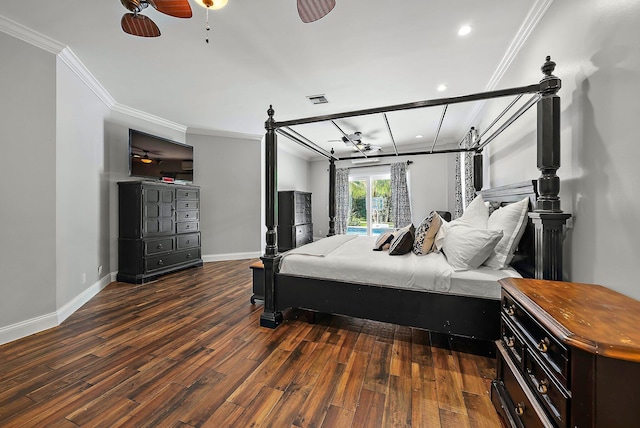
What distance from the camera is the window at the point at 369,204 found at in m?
6.97

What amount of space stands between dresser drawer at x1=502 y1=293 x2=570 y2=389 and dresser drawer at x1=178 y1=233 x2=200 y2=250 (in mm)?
4662

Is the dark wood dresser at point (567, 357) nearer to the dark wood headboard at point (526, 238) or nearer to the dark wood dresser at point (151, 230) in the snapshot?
the dark wood headboard at point (526, 238)

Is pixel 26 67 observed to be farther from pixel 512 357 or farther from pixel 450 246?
pixel 512 357

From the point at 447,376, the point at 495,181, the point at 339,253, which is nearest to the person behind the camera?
the point at 447,376

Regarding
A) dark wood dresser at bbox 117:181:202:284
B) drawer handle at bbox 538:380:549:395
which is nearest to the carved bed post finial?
drawer handle at bbox 538:380:549:395

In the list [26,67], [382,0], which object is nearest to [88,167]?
[26,67]

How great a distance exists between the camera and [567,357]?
31.0 inches

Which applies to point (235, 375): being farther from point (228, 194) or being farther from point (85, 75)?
point (228, 194)

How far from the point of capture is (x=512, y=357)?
4.09ft

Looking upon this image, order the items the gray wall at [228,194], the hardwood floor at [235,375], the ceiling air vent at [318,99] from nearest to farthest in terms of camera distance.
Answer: the hardwood floor at [235,375], the ceiling air vent at [318,99], the gray wall at [228,194]

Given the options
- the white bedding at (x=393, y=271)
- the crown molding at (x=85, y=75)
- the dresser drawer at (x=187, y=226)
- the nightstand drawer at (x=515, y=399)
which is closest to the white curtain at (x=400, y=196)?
the white bedding at (x=393, y=271)

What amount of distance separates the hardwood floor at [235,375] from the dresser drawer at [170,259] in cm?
125

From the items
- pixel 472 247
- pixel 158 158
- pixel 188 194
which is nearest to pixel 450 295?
pixel 472 247

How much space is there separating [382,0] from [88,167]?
3852 mm
